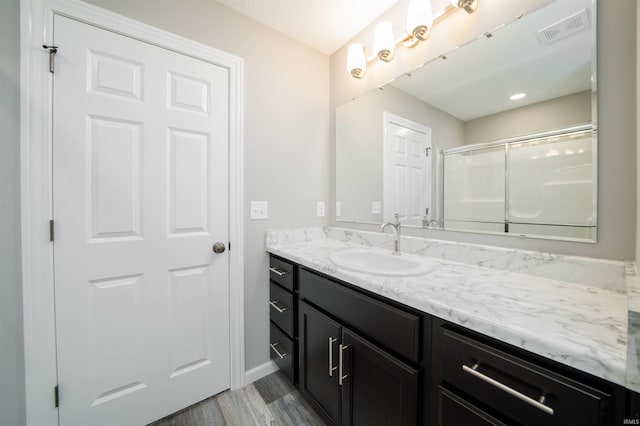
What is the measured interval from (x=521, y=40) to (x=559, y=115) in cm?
37

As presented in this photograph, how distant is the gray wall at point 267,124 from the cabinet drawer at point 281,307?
0.06 m

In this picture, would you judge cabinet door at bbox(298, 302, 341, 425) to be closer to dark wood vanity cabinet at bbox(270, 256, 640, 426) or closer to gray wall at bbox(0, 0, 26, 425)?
dark wood vanity cabinet at bbox(270, 256, 640, 426)

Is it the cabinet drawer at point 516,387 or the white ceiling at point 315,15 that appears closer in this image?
the cabinet drawer at point 516,387

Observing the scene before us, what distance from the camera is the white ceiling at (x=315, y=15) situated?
1452 millimetres

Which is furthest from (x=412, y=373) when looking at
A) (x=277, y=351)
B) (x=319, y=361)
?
(x=277, y=351)

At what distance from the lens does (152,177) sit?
126 centimetres

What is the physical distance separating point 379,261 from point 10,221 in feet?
5.48

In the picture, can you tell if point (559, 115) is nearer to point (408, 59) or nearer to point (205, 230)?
point (408, 59)

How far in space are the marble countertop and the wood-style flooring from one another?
0.86 metres

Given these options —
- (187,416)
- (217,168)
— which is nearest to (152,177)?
(217,168)

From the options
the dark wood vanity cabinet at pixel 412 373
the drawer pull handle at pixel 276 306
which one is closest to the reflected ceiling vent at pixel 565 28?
A: the dark wood vanity cabinet at pixel 412 373

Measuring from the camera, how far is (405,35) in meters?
1.38

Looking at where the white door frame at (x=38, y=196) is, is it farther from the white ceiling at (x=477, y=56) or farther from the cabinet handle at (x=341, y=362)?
the cabinet handle at (x=341, y=362)

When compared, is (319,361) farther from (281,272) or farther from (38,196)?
(38,196)
